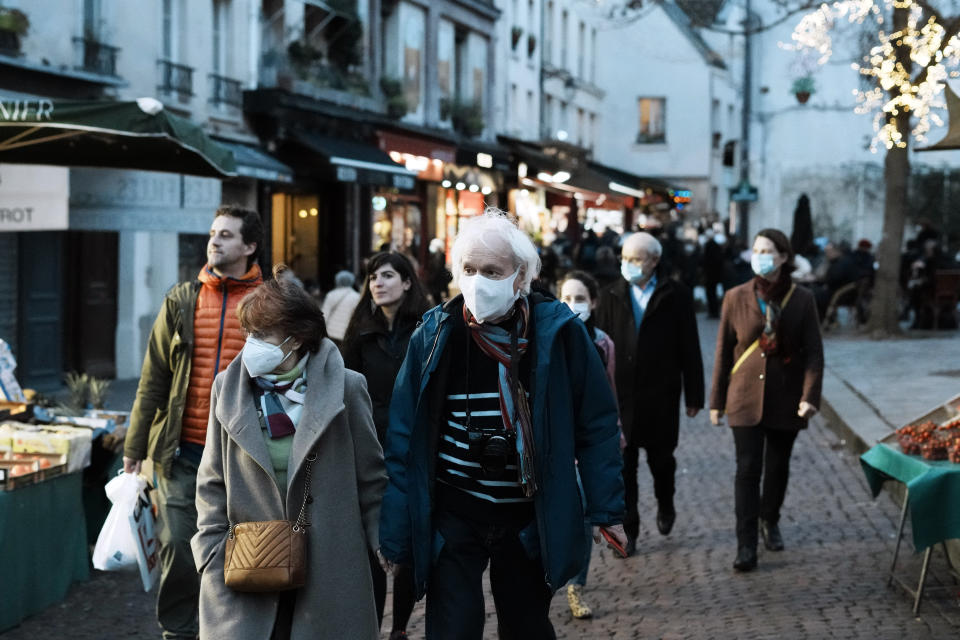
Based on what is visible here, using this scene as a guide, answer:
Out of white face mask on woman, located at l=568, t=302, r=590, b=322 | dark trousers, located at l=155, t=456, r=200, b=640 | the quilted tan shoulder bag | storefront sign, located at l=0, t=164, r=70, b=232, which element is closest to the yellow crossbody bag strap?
white face mask on woman, located at l=568, t=302, r=590, b=322

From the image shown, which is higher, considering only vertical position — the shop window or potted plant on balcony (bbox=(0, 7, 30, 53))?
the shop window

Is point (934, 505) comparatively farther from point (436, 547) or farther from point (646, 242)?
point (436, 547)

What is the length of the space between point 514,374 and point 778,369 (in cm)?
377

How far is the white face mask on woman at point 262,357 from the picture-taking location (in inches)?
160

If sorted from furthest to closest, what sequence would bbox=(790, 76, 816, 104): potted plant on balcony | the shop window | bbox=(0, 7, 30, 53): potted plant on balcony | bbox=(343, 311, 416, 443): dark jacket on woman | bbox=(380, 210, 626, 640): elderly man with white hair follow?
the shop window < bbox=(790, 76, 816, 104): potted plant on balcony < bbox=(0, 7, 30, 53): potted plant on balcony < bbox=(343, 311, 416, 443): dark jacket on woman < bbox=(380, 210, 626, 640): elderly man with white hair

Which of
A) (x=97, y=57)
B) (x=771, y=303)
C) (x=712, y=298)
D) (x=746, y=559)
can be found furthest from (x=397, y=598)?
(x=712, y=298)

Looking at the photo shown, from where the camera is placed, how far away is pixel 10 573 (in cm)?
623

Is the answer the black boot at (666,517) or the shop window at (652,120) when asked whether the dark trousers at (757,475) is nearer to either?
the black boot at (666,517)

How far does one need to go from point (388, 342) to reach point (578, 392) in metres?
1.84

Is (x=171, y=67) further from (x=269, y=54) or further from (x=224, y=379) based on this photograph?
(x=224, y=379)

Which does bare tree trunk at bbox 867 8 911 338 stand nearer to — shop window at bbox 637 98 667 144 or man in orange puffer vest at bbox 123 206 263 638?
man in orange puffer vest at bbox 123 206 263 638

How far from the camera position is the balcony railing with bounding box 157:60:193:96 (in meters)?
19.5

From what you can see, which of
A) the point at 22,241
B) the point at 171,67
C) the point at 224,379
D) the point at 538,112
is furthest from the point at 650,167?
the point at 224,379

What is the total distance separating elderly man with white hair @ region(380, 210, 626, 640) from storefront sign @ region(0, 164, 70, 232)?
32.4 feet
